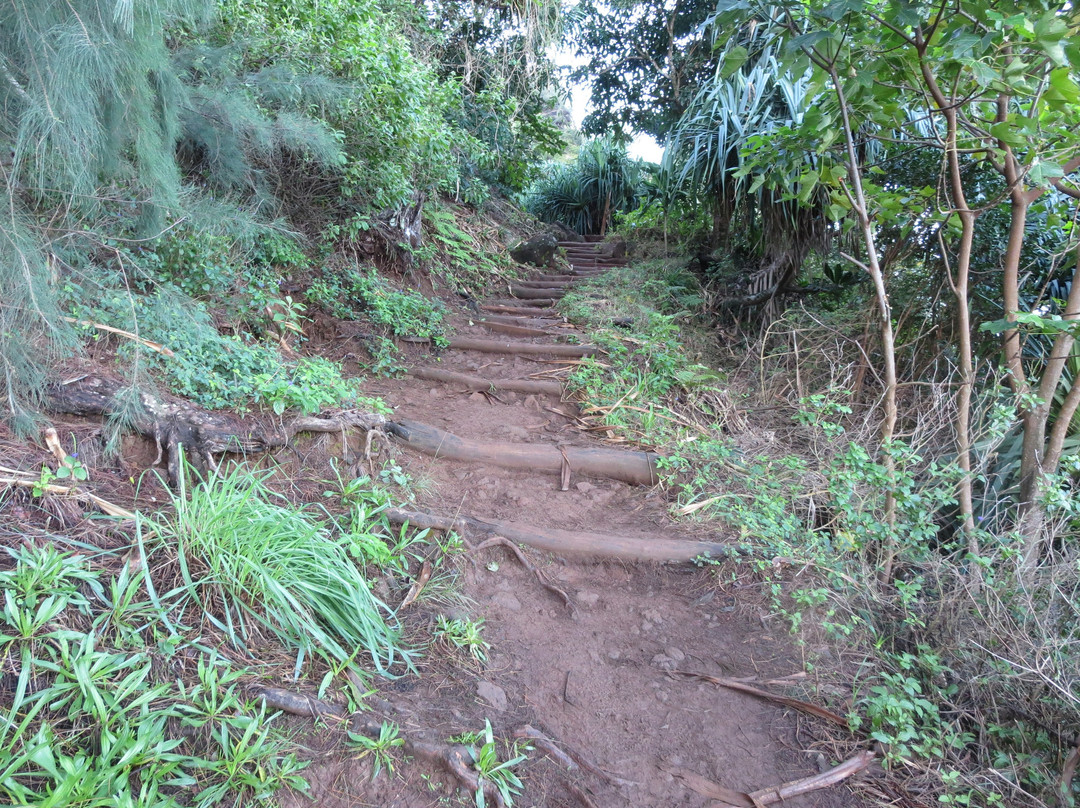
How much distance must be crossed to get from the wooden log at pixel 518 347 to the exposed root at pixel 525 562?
2413 mm

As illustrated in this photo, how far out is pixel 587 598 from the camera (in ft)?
8.66

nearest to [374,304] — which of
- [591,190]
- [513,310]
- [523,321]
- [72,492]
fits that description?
[523,321]

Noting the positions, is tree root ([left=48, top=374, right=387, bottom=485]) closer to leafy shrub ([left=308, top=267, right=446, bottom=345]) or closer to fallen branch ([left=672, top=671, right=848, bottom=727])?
fallen branch ([left=672, top=671, right=848, bottom=727])

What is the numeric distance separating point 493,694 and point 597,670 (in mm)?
421

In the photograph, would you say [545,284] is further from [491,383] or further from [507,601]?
[507,601]

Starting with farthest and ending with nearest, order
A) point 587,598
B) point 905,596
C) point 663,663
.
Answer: point 587,598
point 663,663
point 905,596

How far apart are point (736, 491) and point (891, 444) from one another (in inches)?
33.6

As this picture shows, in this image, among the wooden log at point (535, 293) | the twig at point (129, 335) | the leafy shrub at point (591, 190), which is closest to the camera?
the twig at point (129, 335)

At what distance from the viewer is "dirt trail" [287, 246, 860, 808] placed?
1793 millimetres

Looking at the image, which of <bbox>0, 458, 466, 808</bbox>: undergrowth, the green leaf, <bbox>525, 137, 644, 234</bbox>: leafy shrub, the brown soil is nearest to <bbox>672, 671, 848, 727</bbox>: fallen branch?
the brown soil

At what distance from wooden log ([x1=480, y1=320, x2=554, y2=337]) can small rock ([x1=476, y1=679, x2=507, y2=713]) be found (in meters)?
3.69

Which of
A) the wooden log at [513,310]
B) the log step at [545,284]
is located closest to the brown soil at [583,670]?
the wooden log at [513,310]

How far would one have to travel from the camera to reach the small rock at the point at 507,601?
251 centimetres

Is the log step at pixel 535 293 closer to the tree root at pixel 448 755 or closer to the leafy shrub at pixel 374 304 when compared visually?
the leafy shrub at pixel 374 304
